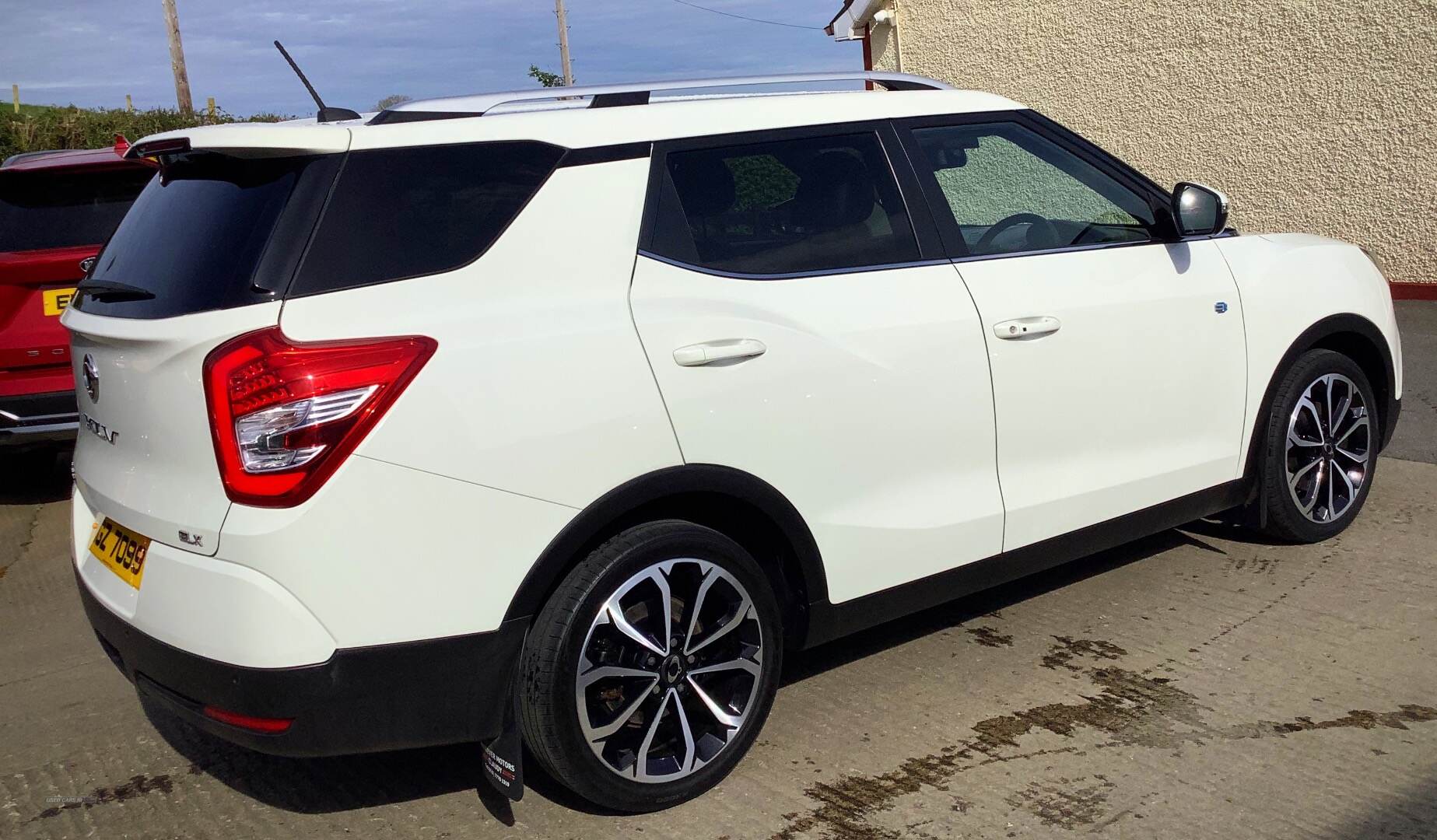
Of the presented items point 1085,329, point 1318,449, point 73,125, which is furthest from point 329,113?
point 73,125

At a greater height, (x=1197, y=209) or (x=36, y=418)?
(x=1197, y=209)

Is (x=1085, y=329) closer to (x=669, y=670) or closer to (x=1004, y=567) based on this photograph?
(x=1004, y=567)

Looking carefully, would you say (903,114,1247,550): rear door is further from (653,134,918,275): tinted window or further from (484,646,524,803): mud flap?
(484,646,524,803): mud flap

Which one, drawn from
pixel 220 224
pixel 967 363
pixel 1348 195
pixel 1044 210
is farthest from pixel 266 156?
pixel 1348 195

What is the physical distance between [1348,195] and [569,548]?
10421 mm

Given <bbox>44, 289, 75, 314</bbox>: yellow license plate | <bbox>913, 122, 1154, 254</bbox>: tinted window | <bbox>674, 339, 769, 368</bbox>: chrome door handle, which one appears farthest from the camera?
<bbox>44, 289, 75, 314</bbox>: yellow license plate

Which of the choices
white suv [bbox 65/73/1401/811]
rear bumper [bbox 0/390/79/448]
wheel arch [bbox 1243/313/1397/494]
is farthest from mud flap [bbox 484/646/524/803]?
rear bumper [bbox 0/390/79/448]

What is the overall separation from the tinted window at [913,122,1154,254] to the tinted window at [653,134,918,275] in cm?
27

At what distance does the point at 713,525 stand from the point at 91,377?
1.64 meters

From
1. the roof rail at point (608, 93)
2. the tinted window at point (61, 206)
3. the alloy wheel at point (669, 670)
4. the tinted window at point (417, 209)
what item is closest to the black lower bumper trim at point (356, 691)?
the alloy wheel at point (669, 670)

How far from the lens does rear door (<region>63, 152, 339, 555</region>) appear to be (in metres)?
2.79

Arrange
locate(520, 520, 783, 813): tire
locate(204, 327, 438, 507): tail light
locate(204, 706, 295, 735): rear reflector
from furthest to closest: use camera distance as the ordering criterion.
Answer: locate(520, 520, 783, 813): tire < locate(204, 706, 295, 735): rear reflector < locate(204, 327, 438, 507): tail light

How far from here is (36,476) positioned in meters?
8.03

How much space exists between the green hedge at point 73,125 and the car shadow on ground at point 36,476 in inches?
518
